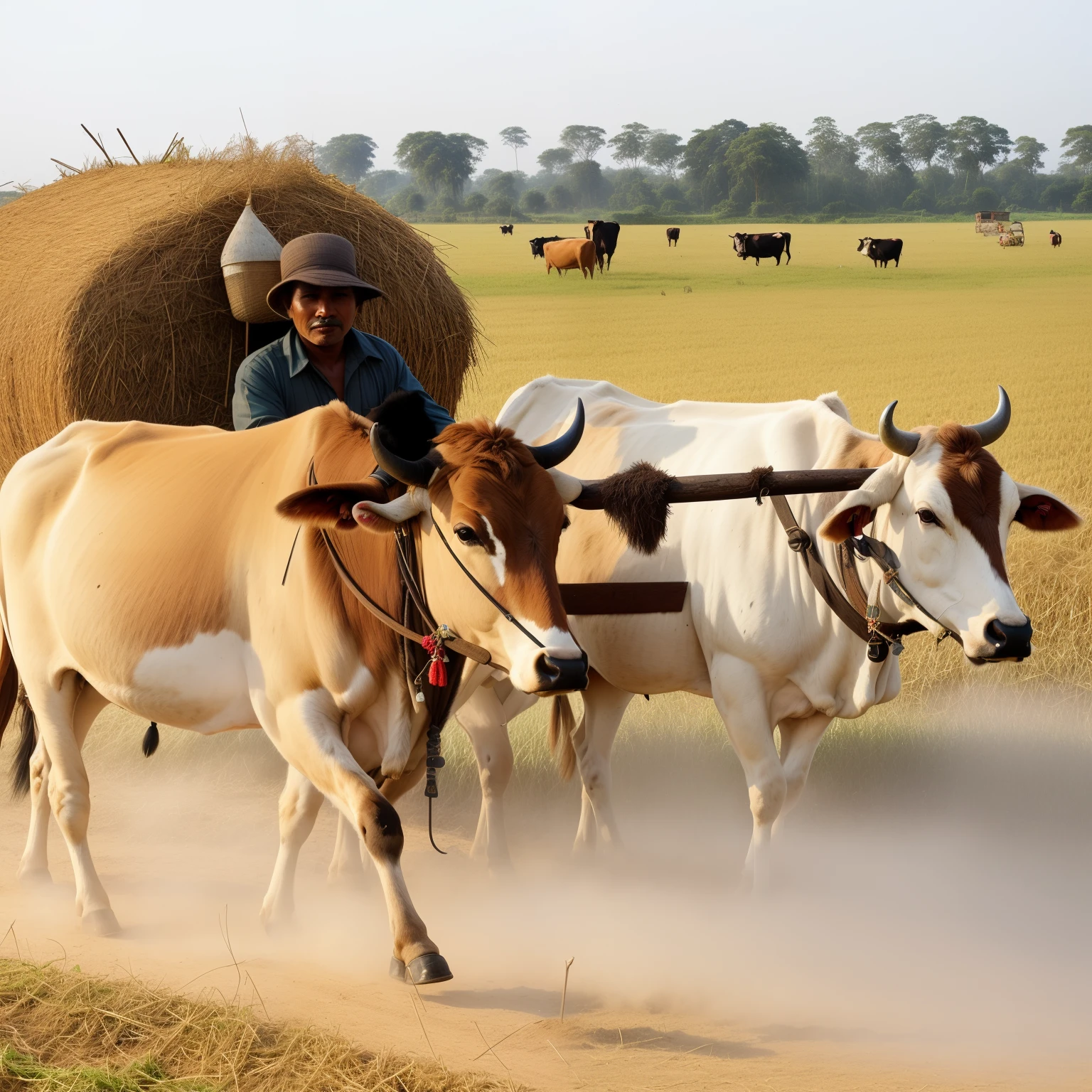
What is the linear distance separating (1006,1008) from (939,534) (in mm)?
1554

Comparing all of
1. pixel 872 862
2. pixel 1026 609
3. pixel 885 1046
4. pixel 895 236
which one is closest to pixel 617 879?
pixel 872 862

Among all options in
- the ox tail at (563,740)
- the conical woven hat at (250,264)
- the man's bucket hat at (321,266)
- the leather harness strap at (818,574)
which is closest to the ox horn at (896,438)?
the leather harness strap at (818,574)

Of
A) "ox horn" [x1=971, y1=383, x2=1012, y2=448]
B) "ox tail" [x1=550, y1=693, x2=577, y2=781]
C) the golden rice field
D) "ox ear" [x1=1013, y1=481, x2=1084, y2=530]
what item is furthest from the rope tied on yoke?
the golden rice field

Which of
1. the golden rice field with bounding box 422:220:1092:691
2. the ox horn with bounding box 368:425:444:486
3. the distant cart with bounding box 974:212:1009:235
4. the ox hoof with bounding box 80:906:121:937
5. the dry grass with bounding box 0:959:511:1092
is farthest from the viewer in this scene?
the distant cart with bounding box 974:212:1009:235

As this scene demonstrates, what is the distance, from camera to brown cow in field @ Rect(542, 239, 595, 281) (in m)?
38.7

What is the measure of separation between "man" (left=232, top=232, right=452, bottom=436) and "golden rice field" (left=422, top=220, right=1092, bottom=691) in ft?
8.87

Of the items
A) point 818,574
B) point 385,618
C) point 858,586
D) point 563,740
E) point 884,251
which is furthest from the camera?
point 884,251

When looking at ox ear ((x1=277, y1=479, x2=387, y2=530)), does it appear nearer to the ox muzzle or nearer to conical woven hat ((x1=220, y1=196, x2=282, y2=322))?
the ox muzzle

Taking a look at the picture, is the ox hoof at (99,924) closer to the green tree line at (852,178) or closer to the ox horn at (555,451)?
the ox horn at (555,451)

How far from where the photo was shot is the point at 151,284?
6242mm

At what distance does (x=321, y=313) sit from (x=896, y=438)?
7.74ft

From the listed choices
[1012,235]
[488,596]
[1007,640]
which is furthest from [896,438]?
[1012,235]

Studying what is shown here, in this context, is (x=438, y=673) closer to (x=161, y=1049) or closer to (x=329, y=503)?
(x=329, y=503)

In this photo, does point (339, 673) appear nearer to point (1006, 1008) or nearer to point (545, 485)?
point (545, 485)
